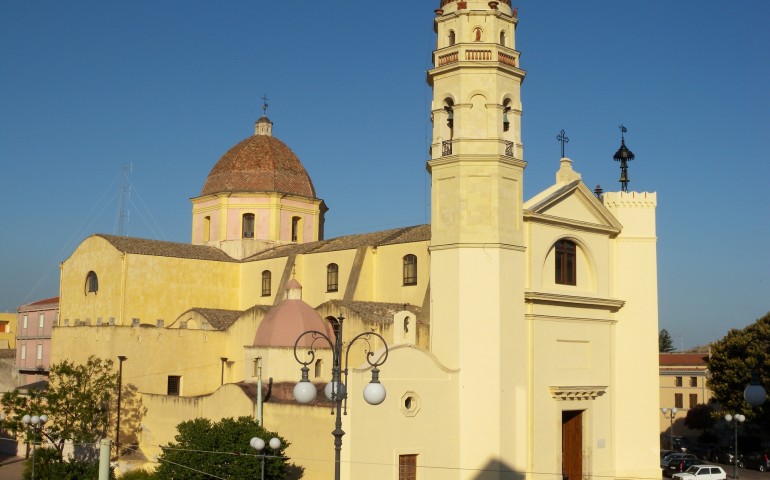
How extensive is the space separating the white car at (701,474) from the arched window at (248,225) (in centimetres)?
1935

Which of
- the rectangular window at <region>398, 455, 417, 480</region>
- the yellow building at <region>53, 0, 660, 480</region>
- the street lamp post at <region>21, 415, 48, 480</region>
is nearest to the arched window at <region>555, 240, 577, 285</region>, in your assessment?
the yellow building at <region>53, 0, 660, 480</region>

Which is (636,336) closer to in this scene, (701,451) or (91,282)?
(701,451)

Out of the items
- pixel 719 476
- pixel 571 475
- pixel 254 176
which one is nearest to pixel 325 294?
pixel 254 176

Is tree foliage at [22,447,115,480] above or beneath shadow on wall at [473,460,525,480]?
beneath

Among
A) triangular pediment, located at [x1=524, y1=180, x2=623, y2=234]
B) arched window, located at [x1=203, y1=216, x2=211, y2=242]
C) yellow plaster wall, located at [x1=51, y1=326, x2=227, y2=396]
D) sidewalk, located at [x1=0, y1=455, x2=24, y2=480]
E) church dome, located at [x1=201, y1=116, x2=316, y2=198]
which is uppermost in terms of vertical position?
church dome, located at [x1=201, y1=116, x2=316, y2=198]

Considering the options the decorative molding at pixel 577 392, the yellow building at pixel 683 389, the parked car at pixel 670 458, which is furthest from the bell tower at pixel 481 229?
the yellow building at pixel 683 389

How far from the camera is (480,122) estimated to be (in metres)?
24.7

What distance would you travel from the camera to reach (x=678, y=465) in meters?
35.1

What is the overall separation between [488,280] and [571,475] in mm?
6810

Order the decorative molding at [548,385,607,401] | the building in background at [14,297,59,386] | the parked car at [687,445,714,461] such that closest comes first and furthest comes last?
the decorative molding at [548,385,607,401] < the parked car at [687,445,714,461] < the building in background at [14,297,59,386]

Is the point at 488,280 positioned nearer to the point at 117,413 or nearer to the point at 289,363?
the point at 289,363

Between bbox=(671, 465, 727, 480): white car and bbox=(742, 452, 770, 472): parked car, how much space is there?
296 inches

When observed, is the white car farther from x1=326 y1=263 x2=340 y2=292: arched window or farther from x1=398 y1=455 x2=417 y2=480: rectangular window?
x1=326 y1=263 x2=340 y2=292: arched window

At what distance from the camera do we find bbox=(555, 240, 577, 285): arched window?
26.6 m
